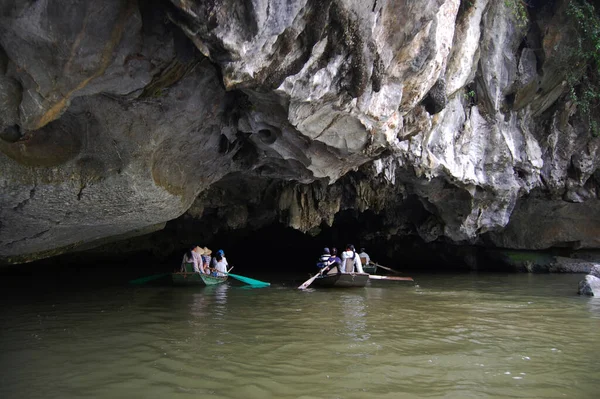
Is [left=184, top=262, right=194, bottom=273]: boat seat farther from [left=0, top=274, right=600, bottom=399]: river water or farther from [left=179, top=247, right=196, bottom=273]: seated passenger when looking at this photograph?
[left=0, top=274, right=600, bottom=399]: river water

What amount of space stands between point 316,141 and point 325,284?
473cm

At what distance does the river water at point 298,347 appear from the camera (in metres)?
4.00

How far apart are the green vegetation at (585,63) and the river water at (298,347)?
6.00m

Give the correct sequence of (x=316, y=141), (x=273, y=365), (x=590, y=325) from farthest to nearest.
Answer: (x=316, y=141), (x=590, y=325), (x=273, y=365)

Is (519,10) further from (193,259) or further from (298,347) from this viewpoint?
(193,259)

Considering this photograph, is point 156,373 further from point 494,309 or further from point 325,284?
point 325,284

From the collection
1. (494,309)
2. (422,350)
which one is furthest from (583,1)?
(422,350)

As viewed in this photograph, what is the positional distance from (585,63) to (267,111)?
929 cm

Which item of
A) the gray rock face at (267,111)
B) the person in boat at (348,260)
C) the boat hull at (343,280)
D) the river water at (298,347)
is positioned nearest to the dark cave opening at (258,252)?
the person in boat at (348,260)

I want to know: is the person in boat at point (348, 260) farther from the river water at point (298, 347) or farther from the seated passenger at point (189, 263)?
the seated passenger at point (189, 263)

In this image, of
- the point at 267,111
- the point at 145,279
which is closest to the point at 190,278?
the point at 145,279

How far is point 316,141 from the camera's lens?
812 cm

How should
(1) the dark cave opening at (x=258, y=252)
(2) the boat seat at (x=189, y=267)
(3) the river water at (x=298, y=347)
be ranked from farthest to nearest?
(1) the dark cave opening at (x=258, y=252)
(2) the boat seat at (x=189, y=267)
(3) the river water at (x=298, y=347)

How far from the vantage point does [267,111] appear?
711 cm
